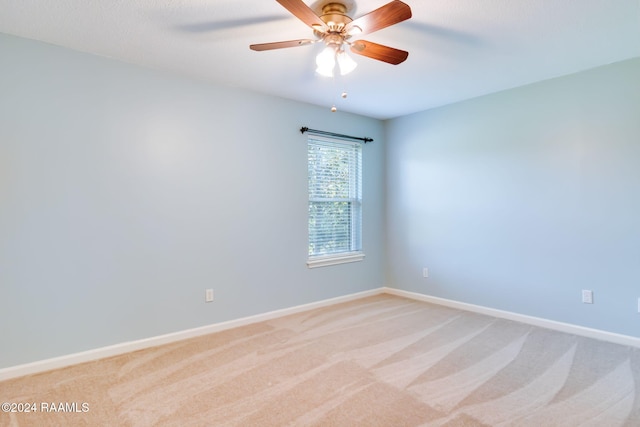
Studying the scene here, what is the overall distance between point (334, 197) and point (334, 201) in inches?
2.0

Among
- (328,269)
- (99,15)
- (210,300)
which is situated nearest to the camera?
(99,15)

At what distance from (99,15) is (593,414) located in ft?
12.3

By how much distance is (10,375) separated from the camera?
2379 mm

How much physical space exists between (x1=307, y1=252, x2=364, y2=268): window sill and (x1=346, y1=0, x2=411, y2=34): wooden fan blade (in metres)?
2.60

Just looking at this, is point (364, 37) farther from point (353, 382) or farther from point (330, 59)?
point (353, 382)

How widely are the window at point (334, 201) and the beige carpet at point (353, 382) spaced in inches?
46.0

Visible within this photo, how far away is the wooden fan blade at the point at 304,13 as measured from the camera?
5.47 feet

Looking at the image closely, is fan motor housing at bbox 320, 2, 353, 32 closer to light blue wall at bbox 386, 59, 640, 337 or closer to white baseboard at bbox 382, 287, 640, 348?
light blue wall at bbox 386, 59, 640, 337

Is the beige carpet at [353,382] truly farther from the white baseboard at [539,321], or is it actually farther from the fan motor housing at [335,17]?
the fan motor housing at [335,17]

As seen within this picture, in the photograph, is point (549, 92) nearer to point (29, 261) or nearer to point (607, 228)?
point (607, 228)

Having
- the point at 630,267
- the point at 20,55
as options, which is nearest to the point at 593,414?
the point at 630,267

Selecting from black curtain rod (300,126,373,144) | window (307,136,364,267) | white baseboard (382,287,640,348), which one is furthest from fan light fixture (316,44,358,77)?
white baseboard (382,287,640,348)

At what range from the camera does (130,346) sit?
284 cm

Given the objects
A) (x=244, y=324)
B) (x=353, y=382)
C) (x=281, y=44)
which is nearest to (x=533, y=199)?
(x=353, y=382)
